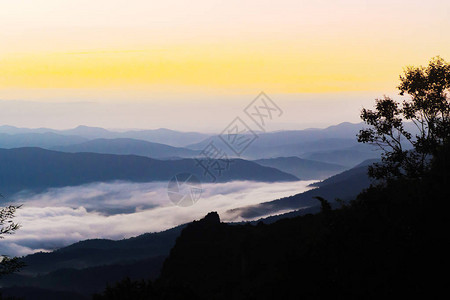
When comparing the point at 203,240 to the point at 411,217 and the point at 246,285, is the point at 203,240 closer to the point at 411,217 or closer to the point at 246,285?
the point at 246,285

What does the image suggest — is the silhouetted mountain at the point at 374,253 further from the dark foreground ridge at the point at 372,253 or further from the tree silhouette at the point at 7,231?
the tree silhouette at the point at 7,231

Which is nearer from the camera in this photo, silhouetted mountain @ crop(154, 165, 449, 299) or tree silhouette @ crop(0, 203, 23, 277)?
silhouetted mountain @ crop(154, 165, 449, 299)

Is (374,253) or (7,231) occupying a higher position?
(7,231)

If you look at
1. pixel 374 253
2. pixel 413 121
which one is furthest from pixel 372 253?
pixel 413 121

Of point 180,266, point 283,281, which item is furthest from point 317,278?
point 180,266

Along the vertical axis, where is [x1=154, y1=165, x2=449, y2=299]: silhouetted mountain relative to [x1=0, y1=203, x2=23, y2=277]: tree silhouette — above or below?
below

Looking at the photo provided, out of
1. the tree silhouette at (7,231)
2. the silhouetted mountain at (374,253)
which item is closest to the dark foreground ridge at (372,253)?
the silhouetted mountain at (374,253)

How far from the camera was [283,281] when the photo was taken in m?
34.7

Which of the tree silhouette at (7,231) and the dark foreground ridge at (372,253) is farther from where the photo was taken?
the tree silhouette at (7,231)

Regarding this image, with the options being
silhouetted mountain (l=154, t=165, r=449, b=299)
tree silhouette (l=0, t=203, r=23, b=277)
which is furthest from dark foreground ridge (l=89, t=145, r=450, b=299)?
tree silhouette (l=0, t=203, r=23, b=277)

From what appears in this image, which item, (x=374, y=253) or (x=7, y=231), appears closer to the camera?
(x=374, y=253)

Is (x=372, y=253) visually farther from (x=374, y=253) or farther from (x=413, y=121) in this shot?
(x=413, y=121)

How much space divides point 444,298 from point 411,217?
21.3ft

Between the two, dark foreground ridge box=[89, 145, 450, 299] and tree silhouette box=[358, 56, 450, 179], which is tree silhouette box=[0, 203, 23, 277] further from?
tree silhouette box=[358, 56, 450, 179]
